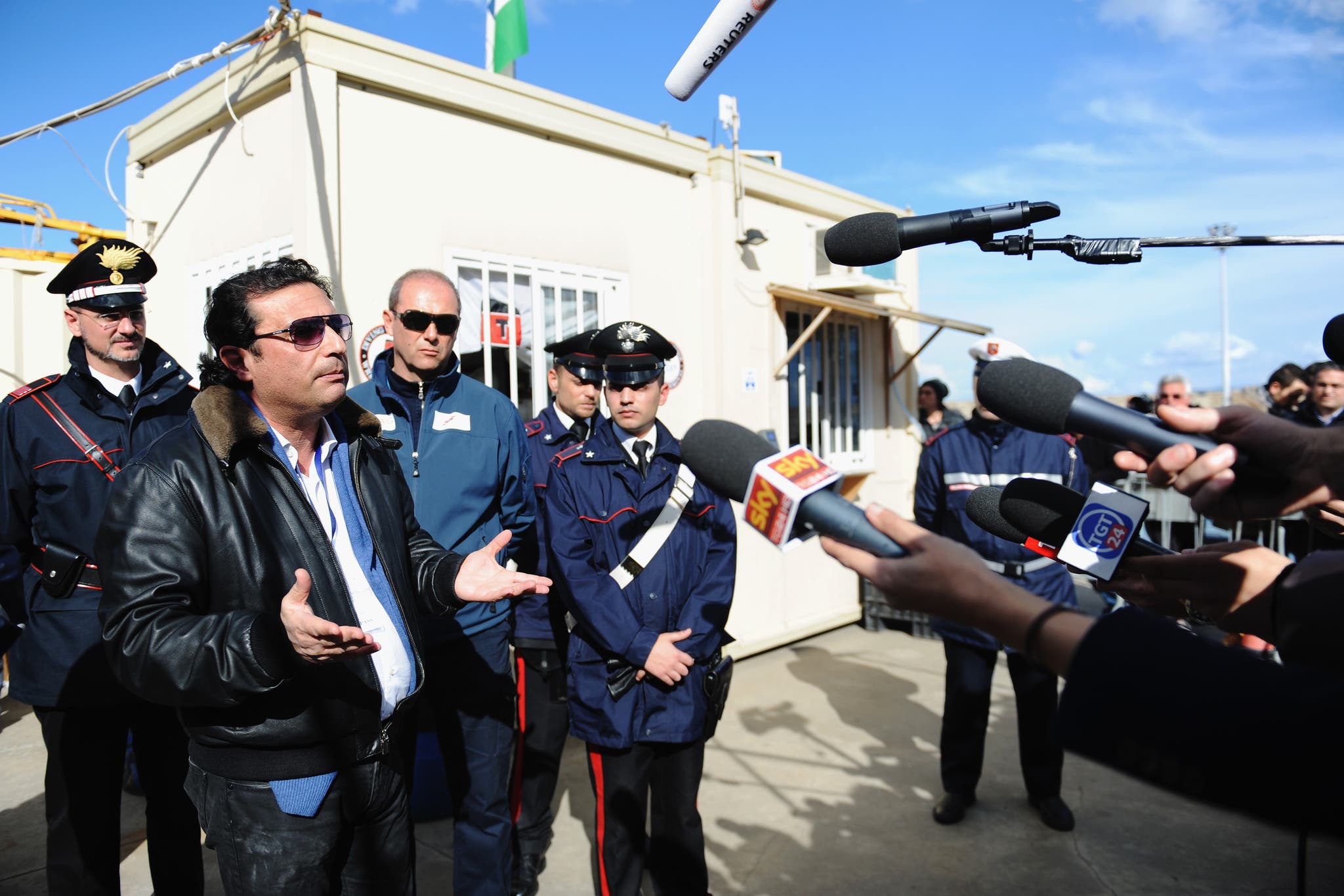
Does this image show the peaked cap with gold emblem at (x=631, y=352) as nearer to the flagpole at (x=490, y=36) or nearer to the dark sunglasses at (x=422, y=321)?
the dark sunglasses at (x=422, y=321)

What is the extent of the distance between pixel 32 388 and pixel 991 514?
3.13 m

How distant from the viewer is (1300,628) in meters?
1.34

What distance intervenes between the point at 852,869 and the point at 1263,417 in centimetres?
285

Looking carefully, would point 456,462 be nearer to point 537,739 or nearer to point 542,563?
point 542,563

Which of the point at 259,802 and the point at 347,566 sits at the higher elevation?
the point at 347,566

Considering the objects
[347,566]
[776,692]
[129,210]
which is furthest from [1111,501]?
[129,210]

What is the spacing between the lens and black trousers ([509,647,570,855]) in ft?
11.9

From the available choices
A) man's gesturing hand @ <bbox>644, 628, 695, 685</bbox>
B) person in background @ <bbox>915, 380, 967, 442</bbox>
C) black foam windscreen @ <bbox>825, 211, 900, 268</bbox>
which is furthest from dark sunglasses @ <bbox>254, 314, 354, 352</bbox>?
person in background @ <bbox>915, 380, 967, 442</bbox>

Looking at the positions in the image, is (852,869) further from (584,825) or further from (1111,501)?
(1111,501)

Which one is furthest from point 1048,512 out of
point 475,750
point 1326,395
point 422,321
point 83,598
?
point 1326,395

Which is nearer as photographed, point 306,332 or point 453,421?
point 306,332

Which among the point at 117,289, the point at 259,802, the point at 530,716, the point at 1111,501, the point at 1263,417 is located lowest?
the point at 530,716

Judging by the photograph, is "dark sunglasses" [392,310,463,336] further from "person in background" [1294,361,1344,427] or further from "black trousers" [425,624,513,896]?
"person in background" [1294,361,1344,427]

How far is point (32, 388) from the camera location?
2.90 metres
